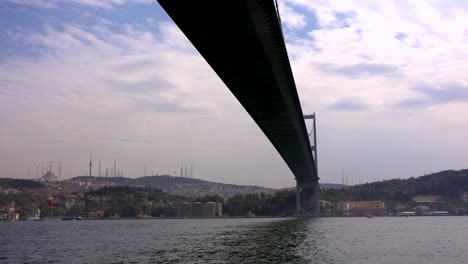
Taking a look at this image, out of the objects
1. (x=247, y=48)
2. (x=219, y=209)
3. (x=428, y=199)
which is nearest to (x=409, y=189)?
(x=428, y=199)

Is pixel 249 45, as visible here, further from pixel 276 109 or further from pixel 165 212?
pixel 165 212

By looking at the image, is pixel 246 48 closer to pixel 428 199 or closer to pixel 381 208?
pixel 381 208

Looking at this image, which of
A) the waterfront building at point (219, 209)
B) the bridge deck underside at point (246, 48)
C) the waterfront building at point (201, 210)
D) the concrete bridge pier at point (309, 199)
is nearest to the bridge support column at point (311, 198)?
the concrete bridge pier at point (309, 199)

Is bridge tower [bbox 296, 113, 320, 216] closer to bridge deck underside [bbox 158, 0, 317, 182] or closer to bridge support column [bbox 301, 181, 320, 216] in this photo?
bridge support column [bbox 301, 181, 320, 216]

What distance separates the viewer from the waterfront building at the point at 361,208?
521 ft

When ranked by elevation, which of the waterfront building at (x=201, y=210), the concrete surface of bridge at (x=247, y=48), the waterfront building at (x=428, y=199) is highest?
the concrete surface of bridge at (x=247, y=48)

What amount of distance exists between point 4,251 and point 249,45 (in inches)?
902

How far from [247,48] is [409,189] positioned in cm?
16689

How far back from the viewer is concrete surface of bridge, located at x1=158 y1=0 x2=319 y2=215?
21.4 m

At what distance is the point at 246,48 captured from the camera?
26344mm

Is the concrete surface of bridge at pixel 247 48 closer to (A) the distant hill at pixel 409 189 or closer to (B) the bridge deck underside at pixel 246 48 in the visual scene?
(B) the bridge deck underside at pixel 246 48

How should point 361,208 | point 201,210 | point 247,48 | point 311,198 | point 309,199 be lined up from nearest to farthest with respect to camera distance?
point 247,48 < point 311,198 < point 309,199 < point 361,208 < point 201,210

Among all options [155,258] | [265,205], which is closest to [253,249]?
[155,258]

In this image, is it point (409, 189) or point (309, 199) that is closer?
point (309, 199)
